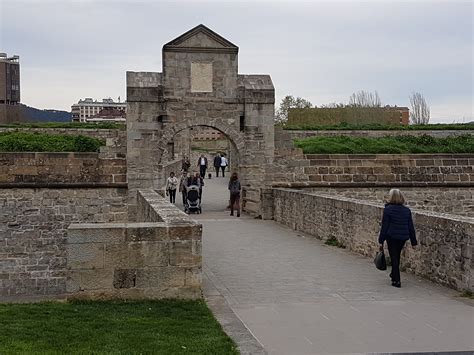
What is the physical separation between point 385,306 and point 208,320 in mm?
2181

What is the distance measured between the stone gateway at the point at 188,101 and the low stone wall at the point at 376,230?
2828 millimetres

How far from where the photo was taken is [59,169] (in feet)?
60.3

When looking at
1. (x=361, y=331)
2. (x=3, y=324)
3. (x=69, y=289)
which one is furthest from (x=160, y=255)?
(x=361, y=331)

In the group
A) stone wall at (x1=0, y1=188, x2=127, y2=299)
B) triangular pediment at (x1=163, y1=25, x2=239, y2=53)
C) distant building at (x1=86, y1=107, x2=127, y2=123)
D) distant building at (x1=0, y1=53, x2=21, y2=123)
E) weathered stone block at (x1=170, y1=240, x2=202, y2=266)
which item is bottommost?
stone wall at (x1=0, y1=188, x2=127, y2=299)

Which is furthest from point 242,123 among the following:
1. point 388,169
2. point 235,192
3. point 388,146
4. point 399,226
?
point 399,226

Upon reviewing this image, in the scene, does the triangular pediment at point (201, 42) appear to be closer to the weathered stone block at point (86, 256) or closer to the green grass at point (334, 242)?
the green grass at point (334, 242)

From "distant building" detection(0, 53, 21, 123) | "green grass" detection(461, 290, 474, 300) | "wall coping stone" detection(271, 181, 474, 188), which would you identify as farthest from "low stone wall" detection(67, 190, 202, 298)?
"distant building" detection(0, 53, 21, 123)

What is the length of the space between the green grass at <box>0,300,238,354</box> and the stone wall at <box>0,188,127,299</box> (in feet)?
31.7

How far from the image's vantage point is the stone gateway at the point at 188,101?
63.1ft

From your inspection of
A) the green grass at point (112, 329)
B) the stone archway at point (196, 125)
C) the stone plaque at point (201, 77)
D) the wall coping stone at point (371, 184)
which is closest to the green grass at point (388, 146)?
the wall coping stone at point (371, 184)

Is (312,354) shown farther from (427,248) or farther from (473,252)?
(427,248)

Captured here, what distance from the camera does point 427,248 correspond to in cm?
923

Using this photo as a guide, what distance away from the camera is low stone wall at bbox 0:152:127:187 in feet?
59.0

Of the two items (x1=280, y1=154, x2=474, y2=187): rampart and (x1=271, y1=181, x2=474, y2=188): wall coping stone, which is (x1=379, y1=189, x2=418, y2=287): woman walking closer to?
(x1=271, y1=181, x2=474, y2=188): wall coping stone
